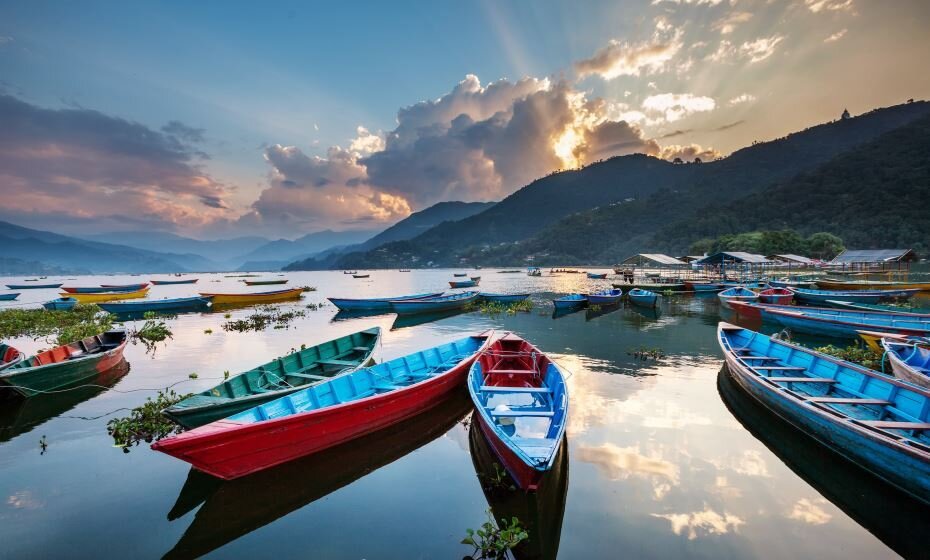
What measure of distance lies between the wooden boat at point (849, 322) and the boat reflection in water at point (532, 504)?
61.6ft

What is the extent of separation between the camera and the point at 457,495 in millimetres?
Answer: 7828

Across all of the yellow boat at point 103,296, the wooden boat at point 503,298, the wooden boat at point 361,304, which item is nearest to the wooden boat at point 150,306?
Answer: the yellow boat at point 103,296

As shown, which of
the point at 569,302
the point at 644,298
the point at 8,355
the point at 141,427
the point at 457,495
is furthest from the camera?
the point at 644,298

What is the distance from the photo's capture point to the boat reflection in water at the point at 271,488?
684cm

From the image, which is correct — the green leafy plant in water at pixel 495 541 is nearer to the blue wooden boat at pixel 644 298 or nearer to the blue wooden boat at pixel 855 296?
the blue wooden boat at pixel 644 298

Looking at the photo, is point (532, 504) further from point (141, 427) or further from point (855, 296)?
point (855, 296)

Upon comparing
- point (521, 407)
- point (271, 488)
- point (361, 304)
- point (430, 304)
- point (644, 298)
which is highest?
point (361, 304)

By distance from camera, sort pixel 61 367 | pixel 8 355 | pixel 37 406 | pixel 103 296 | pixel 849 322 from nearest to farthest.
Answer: pixel 37 406 → pixel 61 367 → pixel 8 355 → pixel 849 322 → pixel 103 296

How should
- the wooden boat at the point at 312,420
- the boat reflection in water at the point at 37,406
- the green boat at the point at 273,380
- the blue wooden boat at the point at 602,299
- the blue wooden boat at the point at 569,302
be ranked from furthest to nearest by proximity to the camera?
the blue wooden boat at the point at 602,299
the blue wooden boat at the point at 569,302
the boat reflection in water at the point at 37,406
the green boat at the point at 273,380
the wooden boat at the point at 312,420

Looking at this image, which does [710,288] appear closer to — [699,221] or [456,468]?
[456,468]

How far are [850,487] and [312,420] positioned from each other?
429 inches

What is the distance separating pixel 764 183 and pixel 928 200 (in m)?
88.0

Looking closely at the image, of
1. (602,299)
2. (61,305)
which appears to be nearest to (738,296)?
(602,299)

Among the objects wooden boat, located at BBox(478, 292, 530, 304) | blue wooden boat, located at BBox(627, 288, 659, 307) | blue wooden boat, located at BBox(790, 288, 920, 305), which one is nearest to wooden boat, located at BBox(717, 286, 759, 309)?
blue wooden boat, located at BBox(790, 288, 920, 305)
